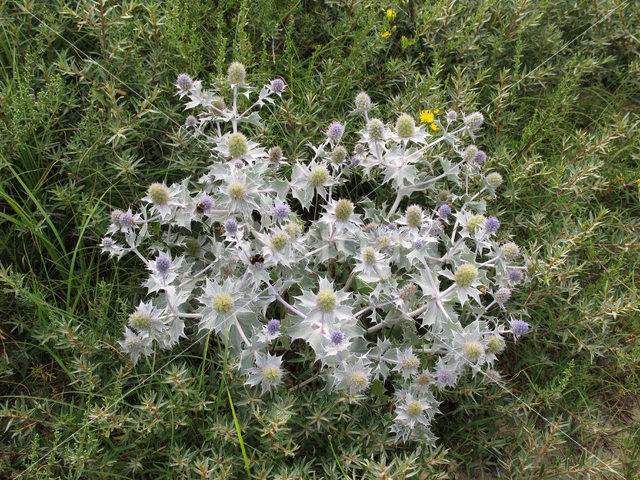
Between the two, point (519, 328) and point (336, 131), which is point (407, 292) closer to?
point (519, 328)

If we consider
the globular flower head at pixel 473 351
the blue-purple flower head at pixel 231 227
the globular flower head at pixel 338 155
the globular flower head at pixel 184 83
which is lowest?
the globular flower head at pixel 473 351

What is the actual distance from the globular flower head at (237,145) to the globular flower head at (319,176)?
1.30 ft

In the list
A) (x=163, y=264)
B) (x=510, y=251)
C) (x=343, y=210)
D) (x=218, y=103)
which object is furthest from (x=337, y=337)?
(x=218, y=103)

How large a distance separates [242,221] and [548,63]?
304 cm

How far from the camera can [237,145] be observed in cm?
275

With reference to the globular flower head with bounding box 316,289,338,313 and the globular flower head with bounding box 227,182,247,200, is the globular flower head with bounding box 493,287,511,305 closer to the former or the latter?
the globular flower head with bounding box 316,289,338,313

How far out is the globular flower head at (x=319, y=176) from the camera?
9.20 ft

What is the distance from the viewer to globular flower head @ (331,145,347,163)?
305 cm

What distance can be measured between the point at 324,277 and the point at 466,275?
779 mm

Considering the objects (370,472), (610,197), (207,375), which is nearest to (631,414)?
(610,197)

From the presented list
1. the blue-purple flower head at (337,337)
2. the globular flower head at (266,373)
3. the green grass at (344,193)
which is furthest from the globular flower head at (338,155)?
the globular flower head at (266,373)

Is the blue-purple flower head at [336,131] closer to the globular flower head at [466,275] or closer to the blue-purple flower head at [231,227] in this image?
the blue-purple flower head at [231,227]

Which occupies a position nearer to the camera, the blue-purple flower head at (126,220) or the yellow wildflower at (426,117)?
the blue-purple flower head at (126,220)

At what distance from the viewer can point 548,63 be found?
166 inches
